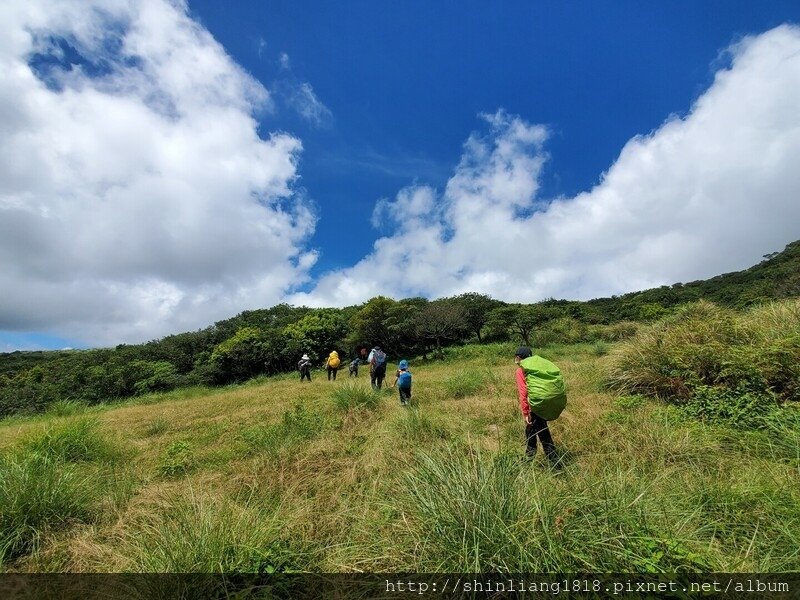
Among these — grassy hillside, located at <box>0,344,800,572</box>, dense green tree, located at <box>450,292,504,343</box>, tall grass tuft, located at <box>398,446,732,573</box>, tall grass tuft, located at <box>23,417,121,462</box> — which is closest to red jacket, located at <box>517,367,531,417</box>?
grassy hillside, located at <box>0,344,800,572</box>

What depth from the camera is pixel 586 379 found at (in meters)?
9.04

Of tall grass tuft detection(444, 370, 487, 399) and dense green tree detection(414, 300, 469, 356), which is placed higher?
dense green tree detection(414, 300, 469, 356)

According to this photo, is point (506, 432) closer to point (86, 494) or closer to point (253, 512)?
point (253, 512)

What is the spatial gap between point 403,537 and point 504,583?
2.65 ft

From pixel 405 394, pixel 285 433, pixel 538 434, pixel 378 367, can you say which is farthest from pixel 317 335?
pixel 538 434

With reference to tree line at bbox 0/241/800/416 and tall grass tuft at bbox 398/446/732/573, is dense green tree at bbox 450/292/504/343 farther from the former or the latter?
tall grass tuft at bbox 398/446/732/573

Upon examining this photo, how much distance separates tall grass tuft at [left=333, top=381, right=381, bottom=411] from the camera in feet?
25.2

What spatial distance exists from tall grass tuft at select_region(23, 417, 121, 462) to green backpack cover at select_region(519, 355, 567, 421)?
6781 millimetres

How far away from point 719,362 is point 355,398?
22.7 feet

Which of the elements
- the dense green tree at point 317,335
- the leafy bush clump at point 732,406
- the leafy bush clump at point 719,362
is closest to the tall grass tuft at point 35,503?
the leafy bush clump at point 732,406

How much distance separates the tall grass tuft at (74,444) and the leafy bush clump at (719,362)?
973cm

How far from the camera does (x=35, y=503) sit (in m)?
3.47

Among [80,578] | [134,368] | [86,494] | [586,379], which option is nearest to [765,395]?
[586,379]

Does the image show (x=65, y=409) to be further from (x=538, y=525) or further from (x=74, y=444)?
(x=538, y=525)
